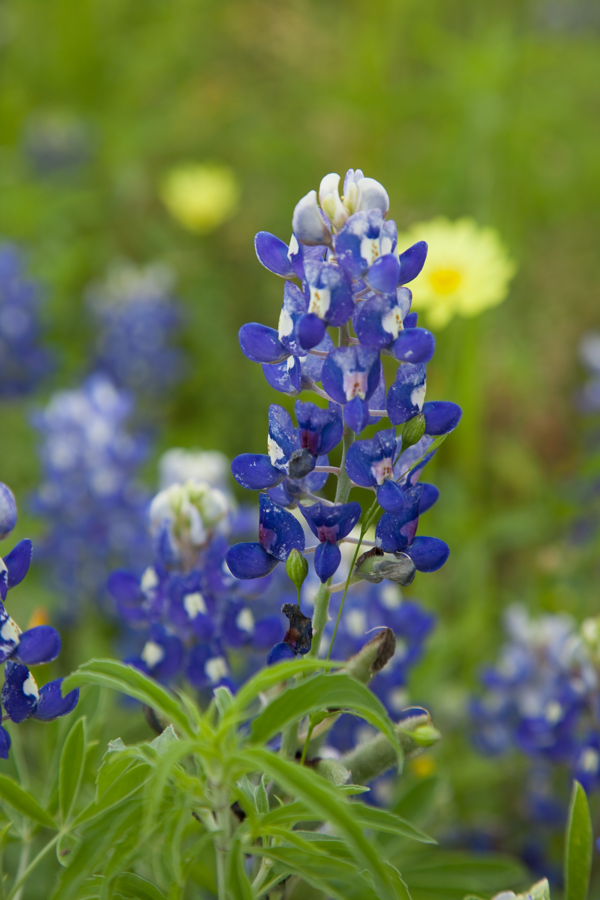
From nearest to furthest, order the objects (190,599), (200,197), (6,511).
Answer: (6,511), (190,599), (200,197)

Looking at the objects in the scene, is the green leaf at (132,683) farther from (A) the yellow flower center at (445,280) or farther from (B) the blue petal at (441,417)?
(A) the yellow flower center at (445,280)

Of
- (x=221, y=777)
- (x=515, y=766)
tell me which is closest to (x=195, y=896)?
(x=221, y=777)

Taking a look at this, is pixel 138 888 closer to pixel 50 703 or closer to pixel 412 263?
pixel 50 703

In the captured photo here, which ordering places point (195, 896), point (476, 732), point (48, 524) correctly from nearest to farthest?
point (195, 896), point (476, 732), point (48, 524)

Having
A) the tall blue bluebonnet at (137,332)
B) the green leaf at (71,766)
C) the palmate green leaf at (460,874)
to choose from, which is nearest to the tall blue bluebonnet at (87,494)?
the tall blue bluebonnet at (137,332)

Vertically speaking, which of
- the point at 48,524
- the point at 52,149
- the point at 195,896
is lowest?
the point at 195,896

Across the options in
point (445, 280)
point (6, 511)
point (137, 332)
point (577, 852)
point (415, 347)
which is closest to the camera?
point (415, 347)

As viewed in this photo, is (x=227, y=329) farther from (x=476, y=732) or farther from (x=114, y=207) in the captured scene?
(x=476, y=732)

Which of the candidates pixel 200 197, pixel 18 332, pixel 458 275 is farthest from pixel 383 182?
pixel 18 332
